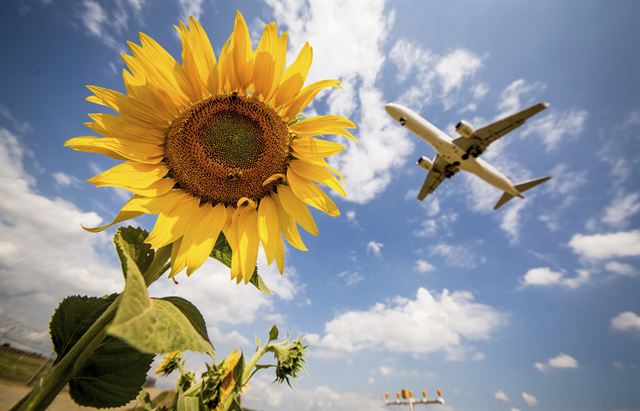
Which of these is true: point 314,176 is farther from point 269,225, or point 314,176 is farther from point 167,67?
point 167,67

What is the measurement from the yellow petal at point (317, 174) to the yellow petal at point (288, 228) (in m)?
0.16

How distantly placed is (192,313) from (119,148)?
→ 2.53 feet

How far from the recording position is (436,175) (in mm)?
33656

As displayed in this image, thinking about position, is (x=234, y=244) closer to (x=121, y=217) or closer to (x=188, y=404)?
(x=121, y=217)

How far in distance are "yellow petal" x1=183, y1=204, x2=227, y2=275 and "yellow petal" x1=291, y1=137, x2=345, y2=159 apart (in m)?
0.42

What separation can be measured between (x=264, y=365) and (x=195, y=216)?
161 cm

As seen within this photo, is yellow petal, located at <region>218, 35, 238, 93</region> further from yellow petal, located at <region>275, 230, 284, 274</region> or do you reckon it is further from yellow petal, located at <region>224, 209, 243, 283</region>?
yellow petal, located at <region>275, 230, 284, 274</region>

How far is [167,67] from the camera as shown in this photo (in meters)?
1.37

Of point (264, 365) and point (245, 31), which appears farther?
point (264, 365)

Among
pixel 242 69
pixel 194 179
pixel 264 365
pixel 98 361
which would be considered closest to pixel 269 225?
pixel 194 179

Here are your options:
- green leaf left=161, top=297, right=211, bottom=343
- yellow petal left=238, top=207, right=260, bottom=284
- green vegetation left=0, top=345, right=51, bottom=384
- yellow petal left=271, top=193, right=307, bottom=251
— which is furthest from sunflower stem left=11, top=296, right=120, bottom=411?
green vegetation left=0, top=345, right=51, bottom=384

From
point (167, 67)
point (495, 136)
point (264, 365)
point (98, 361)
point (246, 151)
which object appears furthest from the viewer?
point (495, 136)

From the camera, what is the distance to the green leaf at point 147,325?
2.07ft

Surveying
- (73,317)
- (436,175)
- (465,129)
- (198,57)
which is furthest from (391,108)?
(73,317)
